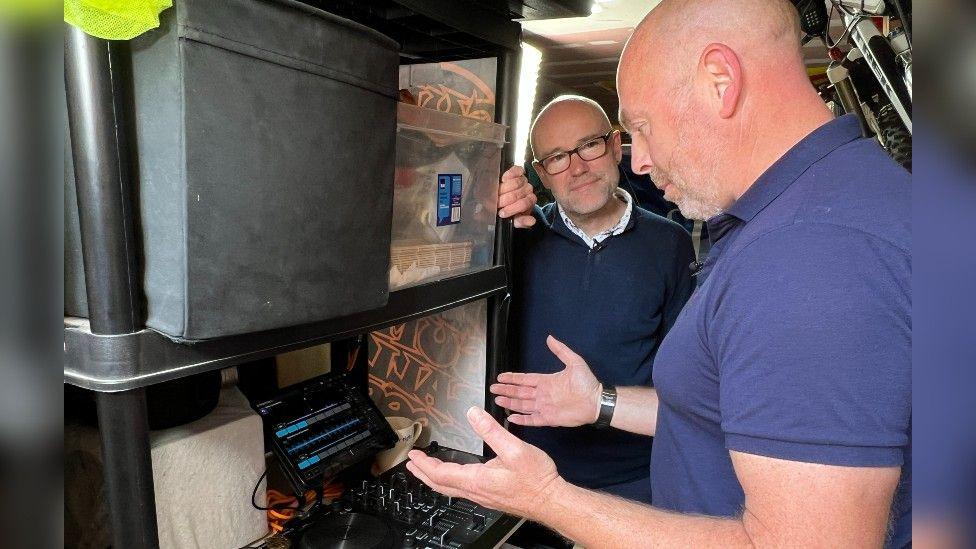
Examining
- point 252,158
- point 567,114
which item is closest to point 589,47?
point 567,114

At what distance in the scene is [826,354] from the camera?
701 mm

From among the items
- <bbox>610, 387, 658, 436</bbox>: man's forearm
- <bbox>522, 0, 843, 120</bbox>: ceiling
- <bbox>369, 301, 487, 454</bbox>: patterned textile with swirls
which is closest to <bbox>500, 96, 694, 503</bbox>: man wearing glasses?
<bbox>610, 387, 658, 436</bbox>: man's forearm

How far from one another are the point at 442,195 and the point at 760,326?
67 cm

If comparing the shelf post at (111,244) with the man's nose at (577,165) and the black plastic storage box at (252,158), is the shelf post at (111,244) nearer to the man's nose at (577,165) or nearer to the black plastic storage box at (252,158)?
the black plastic storage box at (252,158)

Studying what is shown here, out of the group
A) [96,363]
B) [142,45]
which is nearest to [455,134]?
[142,45]

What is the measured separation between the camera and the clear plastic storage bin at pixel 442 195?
1.11 m

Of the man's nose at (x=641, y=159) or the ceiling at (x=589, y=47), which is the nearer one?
the man's nose at (x=641, y=159)

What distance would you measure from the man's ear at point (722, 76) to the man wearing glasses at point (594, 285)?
1.08 metres

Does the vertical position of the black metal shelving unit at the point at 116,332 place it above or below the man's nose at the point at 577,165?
below

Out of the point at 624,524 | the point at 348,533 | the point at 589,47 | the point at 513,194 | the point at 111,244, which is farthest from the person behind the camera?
the point at 589,47

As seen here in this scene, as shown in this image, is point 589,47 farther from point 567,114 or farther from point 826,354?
point 826,354

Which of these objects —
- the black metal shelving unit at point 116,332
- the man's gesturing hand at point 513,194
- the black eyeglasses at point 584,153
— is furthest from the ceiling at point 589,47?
the black metal shelving unit at point 116,332

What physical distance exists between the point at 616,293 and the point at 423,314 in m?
1.04

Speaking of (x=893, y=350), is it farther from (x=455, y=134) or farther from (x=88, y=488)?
(x=88, y=488)
